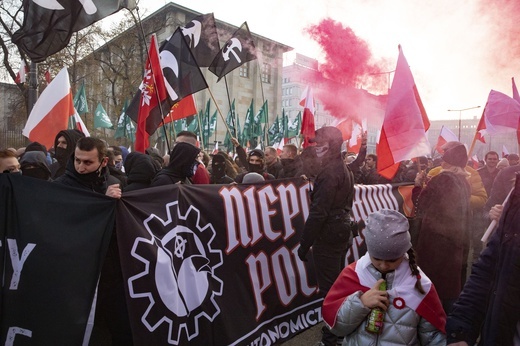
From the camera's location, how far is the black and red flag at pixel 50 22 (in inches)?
187

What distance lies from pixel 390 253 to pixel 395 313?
31 cm

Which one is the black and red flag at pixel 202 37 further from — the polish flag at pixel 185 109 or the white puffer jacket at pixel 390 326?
the white puffer jacket at pixel 390 326

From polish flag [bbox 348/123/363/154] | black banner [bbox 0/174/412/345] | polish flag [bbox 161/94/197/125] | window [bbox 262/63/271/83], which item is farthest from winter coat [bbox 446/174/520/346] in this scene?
window [bbox 262/63/271/83]

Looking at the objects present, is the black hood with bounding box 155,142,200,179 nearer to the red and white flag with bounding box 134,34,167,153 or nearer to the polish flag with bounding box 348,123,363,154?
the red and white flag with bounding box 134,34,167,153

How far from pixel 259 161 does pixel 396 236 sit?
4.22 meters

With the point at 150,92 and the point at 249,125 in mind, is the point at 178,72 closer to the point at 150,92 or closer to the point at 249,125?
the point at 150,92

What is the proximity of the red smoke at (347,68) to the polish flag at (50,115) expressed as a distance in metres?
4.04

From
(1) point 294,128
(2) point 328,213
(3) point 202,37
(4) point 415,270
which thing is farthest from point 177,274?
(1) point 294,128

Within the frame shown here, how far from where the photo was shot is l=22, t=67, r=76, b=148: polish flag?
6.45m

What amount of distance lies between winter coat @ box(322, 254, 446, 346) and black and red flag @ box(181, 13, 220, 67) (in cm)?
596

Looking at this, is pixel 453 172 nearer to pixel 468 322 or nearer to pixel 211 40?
pixel 468 322

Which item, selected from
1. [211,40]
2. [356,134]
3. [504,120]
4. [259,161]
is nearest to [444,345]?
[259,161]

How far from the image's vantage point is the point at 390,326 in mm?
2225

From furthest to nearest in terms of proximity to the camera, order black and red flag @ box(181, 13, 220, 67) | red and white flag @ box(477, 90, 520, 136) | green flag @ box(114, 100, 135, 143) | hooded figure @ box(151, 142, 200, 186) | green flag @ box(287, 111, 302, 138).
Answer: green flag @ box(287, 111, 302, 138)
green flag @ box(114, 100, 135, 143)
black and red flag @ box(181, 13, 220, 67)
red and white flag @ box(477, 90, 520, 136)
hooded figure @ box(151, 142, 200, 186)
